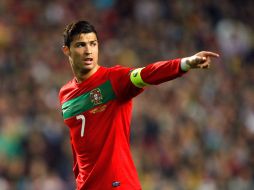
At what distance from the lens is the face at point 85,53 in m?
5.41

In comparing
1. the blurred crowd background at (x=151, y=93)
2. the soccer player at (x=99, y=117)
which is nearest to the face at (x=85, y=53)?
the soccer player at (x=99, y=117)

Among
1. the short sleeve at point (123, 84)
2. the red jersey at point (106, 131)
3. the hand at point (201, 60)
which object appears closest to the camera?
Answer: the hand at point (201, 60)

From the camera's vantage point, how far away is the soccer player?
5285 millimetres

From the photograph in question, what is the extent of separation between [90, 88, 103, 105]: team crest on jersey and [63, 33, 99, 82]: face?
0.16 m

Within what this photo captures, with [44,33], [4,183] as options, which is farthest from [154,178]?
[44,33]

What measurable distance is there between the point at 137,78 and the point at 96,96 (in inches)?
17.2

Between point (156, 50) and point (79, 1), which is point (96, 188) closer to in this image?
point (156, 50)

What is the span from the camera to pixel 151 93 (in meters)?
12.0

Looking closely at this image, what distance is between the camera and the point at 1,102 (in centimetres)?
1131

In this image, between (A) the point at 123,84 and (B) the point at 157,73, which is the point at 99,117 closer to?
(A) the point at 123,84

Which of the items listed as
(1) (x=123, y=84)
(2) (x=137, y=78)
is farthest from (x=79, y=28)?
(2) (x=137, y=78)

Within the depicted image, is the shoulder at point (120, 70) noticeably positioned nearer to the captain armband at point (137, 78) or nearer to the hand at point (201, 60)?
the captain armband at point (137, 78)

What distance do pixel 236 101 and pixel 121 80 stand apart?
23.5ft

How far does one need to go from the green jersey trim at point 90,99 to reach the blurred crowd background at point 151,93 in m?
4.76
